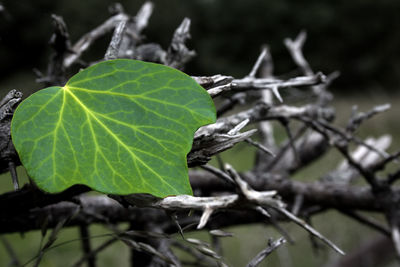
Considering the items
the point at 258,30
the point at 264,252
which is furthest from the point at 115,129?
the point at 258,30

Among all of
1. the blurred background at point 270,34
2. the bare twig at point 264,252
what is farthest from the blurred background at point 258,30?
the bare twig at point 264,252

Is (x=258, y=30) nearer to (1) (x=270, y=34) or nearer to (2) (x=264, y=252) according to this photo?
(1) (x=270, y=34)

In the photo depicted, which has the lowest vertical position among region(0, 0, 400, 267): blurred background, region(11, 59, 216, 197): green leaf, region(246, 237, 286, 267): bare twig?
region(0, 0, 400, 267): blurred background

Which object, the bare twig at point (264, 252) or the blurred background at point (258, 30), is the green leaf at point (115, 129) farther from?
the blurred background at point (258, 30)

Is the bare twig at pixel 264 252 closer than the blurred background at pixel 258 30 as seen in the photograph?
Yes

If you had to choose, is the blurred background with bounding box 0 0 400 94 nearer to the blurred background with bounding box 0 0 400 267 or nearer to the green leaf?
the blurred background with bounding box 0 0 400 267

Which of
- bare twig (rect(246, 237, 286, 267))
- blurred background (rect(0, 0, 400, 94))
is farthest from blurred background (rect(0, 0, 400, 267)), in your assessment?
bare twig (rect(246, 237, 286, 267))

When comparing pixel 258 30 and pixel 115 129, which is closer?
pixel 115 129

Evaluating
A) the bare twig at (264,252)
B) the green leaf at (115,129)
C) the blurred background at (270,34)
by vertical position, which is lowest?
the blurred background at (270,34)
